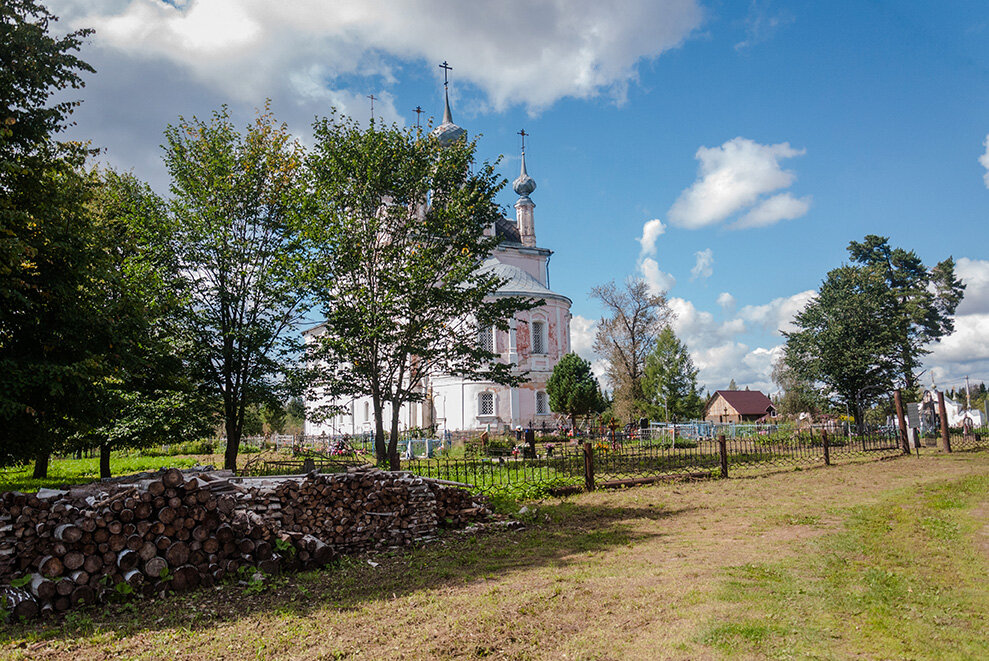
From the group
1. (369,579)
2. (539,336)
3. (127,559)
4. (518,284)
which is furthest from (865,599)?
(518,284)

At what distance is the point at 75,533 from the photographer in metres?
6.38

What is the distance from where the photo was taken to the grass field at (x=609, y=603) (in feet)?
15.1

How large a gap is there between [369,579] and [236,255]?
13555 mm

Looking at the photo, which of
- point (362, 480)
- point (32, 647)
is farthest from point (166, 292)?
point (32, 647)

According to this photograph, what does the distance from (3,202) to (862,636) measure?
42.1 ft

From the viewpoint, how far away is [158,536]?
683cm

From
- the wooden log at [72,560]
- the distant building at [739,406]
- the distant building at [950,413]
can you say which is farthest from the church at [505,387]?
the distant building at [739,406]

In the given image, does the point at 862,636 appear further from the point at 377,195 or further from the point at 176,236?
the point at 176,236

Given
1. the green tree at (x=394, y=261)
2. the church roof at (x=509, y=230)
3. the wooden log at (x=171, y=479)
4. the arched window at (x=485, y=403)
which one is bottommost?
the wooden log at (x=171, y=479)

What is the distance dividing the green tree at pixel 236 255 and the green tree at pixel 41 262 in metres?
6.17

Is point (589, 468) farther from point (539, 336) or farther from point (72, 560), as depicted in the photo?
point (539, 336)

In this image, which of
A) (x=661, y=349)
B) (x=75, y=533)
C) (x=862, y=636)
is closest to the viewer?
(x=862, y=636)

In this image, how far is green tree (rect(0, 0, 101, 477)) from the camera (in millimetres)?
9539

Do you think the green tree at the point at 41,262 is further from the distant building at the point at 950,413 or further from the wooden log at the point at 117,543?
the distant building at the point at 950,413
